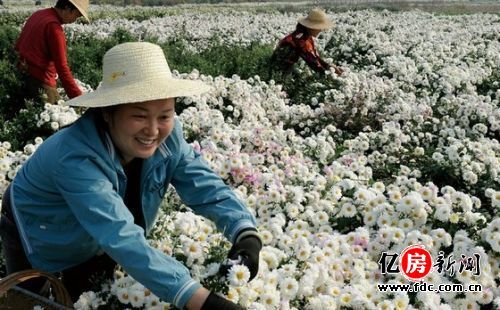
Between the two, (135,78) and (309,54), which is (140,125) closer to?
(135,78)

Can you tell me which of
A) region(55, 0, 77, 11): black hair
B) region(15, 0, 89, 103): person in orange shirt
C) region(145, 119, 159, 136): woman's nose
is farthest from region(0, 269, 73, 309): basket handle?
region(55, 0, 77, 11): black hair

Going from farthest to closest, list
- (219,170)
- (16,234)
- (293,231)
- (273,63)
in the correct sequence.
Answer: (273,63) → (219,170) → (293,231) → (16,234)

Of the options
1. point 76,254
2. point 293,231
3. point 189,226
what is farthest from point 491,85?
point 76,254

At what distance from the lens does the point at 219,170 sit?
426cm

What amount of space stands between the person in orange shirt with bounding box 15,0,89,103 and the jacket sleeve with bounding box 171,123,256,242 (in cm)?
302

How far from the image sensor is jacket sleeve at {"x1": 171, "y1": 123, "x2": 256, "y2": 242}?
2.46 m

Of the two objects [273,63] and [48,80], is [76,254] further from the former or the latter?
[273,63]

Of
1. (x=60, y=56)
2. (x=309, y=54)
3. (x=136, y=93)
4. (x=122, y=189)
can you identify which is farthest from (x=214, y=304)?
(x=309, y=54)

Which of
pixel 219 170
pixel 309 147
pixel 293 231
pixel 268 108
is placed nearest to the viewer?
pixel 293 231

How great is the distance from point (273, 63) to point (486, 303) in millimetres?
5859

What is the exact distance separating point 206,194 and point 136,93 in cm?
66

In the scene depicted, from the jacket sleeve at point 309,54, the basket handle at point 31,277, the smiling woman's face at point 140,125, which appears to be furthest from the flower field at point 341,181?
the smiling woman's face at point 140,125

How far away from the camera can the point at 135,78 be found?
86.7 inches

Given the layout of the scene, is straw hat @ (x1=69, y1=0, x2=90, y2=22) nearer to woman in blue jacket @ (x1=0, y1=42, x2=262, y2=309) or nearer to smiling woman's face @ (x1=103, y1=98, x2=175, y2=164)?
woman in blue jacket @ (x1=0, y1=42, x2=262, y2=309)
